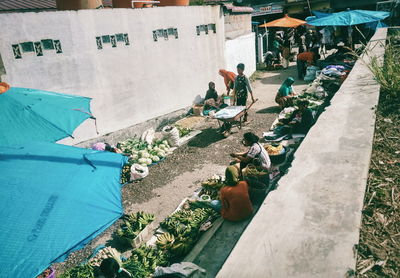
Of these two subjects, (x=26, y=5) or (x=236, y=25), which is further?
(x=236, y=25)

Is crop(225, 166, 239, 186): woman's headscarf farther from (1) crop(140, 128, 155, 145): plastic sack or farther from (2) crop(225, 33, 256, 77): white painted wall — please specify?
(2) crop(225, 33, 256, 77): white painted wall

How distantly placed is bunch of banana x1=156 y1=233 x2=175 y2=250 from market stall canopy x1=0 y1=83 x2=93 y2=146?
2.58 metres

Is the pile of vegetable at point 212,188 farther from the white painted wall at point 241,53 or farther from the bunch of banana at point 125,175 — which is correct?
the white painted wall at point 241,53

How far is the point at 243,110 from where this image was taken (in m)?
9.59

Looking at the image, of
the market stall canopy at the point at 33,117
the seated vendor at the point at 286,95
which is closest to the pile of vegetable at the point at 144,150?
the market stall canopy at the point at 33,117

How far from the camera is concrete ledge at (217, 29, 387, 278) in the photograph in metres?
2.20

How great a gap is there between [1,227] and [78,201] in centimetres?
60

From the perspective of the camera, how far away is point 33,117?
143 inches

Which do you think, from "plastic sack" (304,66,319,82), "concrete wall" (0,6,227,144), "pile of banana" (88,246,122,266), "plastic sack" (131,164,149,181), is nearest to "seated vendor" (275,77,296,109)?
"concrete wall" (0,6,227,144)

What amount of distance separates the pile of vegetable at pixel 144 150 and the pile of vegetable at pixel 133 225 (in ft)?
8.20

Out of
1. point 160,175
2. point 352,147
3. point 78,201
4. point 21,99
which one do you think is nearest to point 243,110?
point 160,175

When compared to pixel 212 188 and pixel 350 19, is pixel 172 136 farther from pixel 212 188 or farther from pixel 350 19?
pixel 350 19

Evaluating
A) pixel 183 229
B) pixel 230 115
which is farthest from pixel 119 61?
pixel 183 229

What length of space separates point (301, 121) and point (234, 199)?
12.8ft
